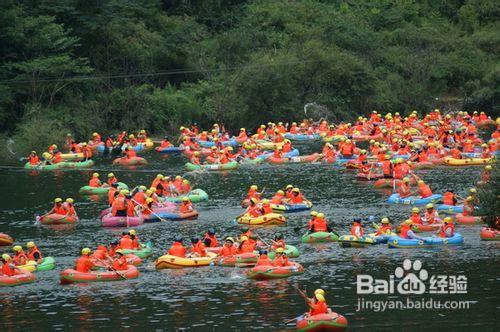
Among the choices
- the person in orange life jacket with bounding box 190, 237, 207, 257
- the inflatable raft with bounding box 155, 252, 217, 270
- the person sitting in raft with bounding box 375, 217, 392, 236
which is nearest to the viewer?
the inflatable raft with bounding box 155, 252, 217, 270

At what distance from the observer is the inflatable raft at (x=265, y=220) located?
4971 centimetres

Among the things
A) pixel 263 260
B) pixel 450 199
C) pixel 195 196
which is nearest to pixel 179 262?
pixel 263 260

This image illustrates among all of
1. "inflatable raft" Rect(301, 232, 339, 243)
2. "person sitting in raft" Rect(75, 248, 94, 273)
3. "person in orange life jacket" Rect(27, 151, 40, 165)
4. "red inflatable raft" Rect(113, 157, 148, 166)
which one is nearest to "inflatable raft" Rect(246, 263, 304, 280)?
"inflatable raft" Rect(301, 232, 339, 243)

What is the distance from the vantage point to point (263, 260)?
4050 cm

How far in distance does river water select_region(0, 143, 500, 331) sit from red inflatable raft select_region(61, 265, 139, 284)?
320 millimetres

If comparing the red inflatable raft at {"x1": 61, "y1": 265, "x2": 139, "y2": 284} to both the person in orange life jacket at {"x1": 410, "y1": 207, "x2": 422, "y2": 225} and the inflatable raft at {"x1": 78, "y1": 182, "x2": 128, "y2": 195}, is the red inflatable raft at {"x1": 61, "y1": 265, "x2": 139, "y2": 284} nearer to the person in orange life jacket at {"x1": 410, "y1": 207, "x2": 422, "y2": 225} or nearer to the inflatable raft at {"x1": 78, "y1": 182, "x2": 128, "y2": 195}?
the person in orange life jacket at {"x1": 410, "y1": 207, "x2": 422, "y2": 225}

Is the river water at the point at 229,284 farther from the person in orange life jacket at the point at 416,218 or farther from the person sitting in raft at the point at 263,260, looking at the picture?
the person in orange life jacket at the point at 416,218

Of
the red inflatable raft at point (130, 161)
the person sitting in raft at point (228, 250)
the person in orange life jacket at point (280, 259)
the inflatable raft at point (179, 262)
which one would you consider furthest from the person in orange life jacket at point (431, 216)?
the red inflatable raft at point (130, 161)

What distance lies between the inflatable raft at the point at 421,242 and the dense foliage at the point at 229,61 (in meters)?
34.6

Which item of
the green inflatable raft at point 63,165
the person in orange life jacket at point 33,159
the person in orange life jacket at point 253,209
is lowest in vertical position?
the person in orange life jacket at point 253,209

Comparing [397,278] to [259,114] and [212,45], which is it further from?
[212,45]

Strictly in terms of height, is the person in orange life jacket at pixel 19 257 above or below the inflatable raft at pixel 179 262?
above

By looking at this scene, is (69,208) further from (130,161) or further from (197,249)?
(130,161)

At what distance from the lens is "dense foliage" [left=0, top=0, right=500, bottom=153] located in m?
78.4
